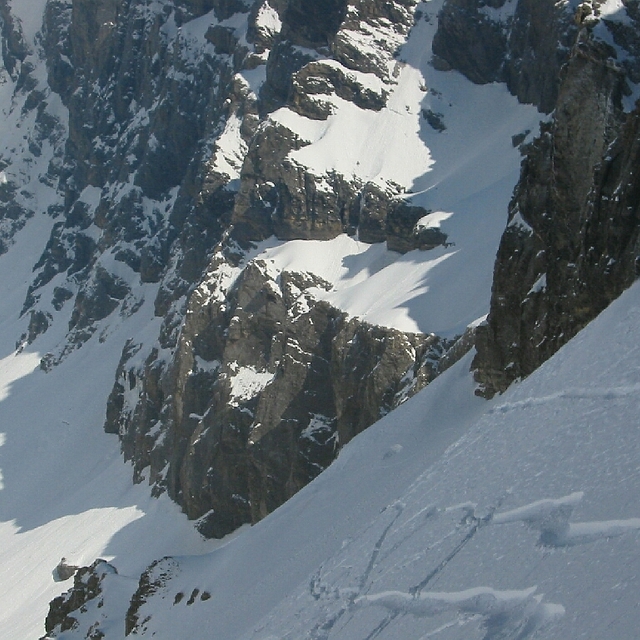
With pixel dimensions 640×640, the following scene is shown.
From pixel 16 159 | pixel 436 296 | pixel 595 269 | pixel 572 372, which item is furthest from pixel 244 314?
pixel 16 159

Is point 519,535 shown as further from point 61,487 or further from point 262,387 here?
point 61,487

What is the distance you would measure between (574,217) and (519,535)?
14036 mm

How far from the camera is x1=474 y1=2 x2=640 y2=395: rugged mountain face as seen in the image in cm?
2144

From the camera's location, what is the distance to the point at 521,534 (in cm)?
1227

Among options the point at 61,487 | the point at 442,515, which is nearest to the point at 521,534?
the point at 442,515

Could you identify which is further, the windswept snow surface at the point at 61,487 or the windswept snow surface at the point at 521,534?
the windswept snow surface at the point at 61,487

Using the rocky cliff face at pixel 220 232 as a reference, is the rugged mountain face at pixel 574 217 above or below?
below

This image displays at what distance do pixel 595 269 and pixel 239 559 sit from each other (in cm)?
1223

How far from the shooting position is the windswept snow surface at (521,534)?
10.6m

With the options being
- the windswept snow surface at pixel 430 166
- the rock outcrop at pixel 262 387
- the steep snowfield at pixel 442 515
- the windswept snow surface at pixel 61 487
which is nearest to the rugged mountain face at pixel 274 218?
the rock outcrop at pixel 262 387

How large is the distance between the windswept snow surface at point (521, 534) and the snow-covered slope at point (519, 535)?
21 mm

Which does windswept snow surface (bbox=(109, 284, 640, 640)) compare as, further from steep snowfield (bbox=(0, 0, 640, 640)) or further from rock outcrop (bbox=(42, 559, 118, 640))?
rock outcrop (bbox=(42, 559, 118, 640))

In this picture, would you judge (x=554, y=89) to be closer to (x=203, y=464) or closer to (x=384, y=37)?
(x=384, y=37)

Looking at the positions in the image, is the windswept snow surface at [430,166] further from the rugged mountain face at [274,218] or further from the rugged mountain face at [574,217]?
the rugged mountain face at [574,217]
